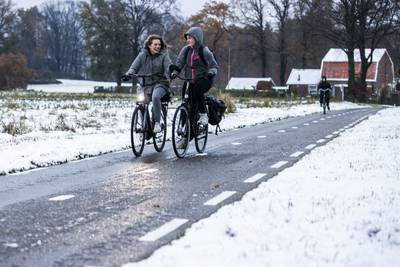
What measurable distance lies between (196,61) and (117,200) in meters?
4.62

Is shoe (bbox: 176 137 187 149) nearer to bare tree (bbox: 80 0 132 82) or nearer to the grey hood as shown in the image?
the grey hood

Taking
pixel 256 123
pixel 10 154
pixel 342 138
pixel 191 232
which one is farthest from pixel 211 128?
pixel 191 232

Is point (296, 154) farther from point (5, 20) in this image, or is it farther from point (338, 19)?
point (5, 20)

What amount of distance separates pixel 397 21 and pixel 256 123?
33.7 m

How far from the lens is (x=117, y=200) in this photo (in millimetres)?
6395

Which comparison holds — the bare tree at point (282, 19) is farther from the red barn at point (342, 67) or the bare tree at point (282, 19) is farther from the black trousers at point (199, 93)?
the black trousers at point (199, 93)

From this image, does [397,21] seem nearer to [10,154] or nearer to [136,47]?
[136,47]

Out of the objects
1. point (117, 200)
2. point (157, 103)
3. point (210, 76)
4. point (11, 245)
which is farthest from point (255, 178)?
point (11, 245)

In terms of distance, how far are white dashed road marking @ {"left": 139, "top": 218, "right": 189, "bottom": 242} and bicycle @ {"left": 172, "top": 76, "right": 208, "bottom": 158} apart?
185 inches

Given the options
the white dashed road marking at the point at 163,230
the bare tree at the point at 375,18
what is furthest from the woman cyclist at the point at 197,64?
the bare tree at the point at 375,18

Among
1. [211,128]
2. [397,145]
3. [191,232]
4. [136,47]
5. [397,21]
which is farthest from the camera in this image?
[136,47]

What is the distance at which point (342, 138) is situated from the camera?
44.4 feet

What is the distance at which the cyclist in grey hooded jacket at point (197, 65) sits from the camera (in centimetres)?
1041

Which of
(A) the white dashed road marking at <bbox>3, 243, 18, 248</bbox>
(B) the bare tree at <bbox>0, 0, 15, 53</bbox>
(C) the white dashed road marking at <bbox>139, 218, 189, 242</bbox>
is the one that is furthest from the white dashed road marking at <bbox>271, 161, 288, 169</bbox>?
(B) the bare tree at <bbox>0, 0, 15, 53</bbox>
